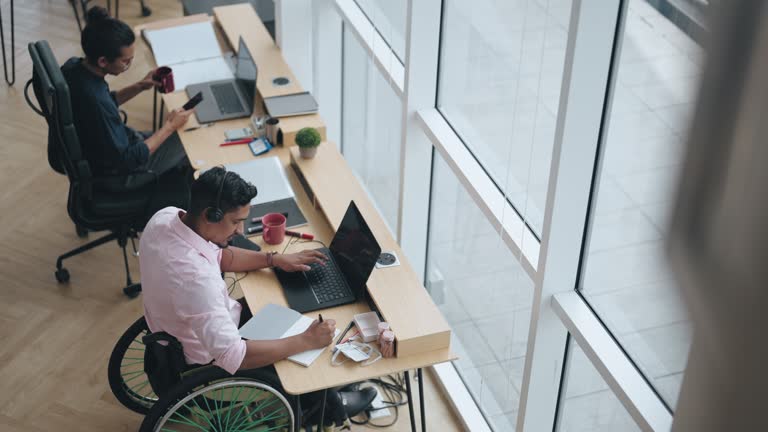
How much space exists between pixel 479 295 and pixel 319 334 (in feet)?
3.43

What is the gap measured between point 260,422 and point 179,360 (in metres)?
0.39

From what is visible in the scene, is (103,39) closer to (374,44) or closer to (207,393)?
(374,44)

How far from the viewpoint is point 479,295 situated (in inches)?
148

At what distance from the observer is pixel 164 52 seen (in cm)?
493

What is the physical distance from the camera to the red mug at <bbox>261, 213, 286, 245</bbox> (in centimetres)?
348

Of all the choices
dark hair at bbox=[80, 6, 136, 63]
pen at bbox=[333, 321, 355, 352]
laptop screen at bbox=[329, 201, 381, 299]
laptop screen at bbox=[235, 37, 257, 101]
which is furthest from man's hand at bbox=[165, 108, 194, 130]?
pen at bbox=[333, 321, 355, 352]

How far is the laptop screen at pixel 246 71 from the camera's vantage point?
4.46 metres

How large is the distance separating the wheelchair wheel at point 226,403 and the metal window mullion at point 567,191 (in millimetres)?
922

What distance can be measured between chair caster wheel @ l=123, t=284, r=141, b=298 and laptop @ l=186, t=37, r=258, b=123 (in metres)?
0.92

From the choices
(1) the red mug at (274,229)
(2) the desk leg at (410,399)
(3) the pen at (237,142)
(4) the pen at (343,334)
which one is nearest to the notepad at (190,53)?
(3) the pen at (237,142)

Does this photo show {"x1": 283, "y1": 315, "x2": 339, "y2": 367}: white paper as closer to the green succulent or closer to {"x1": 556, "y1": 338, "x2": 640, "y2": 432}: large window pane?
{"x1": 556, "y1": 338, "x2": 640, "y2": 432}: large window pane

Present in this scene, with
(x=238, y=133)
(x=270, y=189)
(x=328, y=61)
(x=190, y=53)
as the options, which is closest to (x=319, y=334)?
(x=270, y=189)

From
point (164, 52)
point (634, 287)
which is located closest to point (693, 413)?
point (634, 287)

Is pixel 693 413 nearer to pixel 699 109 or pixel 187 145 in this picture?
pixel 699 109
